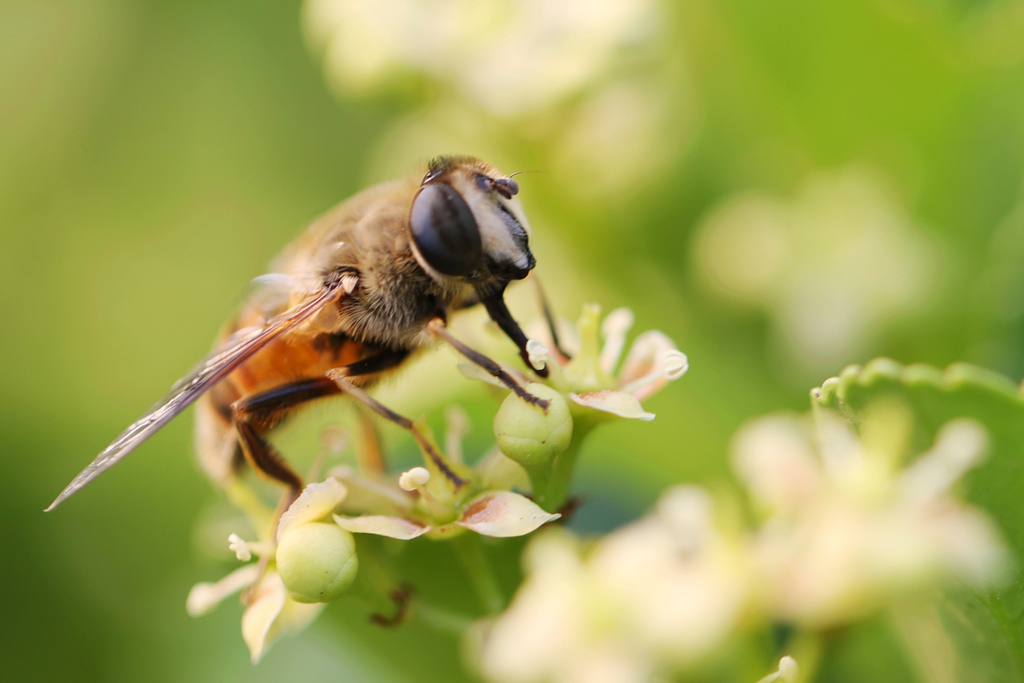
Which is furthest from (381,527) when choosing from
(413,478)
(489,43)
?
(489,43)

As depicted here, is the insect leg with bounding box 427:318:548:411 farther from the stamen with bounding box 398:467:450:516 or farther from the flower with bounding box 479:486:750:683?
the flower with bounding box 479:486:750:683

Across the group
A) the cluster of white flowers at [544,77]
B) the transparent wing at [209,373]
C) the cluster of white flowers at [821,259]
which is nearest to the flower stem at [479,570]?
the transparent wing at [209,373]

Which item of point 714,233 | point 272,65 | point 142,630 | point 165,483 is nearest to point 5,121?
point 272,65

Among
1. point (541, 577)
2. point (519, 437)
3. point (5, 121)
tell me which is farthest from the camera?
point (5, 121)

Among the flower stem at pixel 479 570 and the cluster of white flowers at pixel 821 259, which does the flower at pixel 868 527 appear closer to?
the flower stem at pixel 479 570

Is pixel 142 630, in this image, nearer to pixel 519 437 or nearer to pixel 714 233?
pixel 519 437

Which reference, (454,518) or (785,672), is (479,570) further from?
(785,672)
